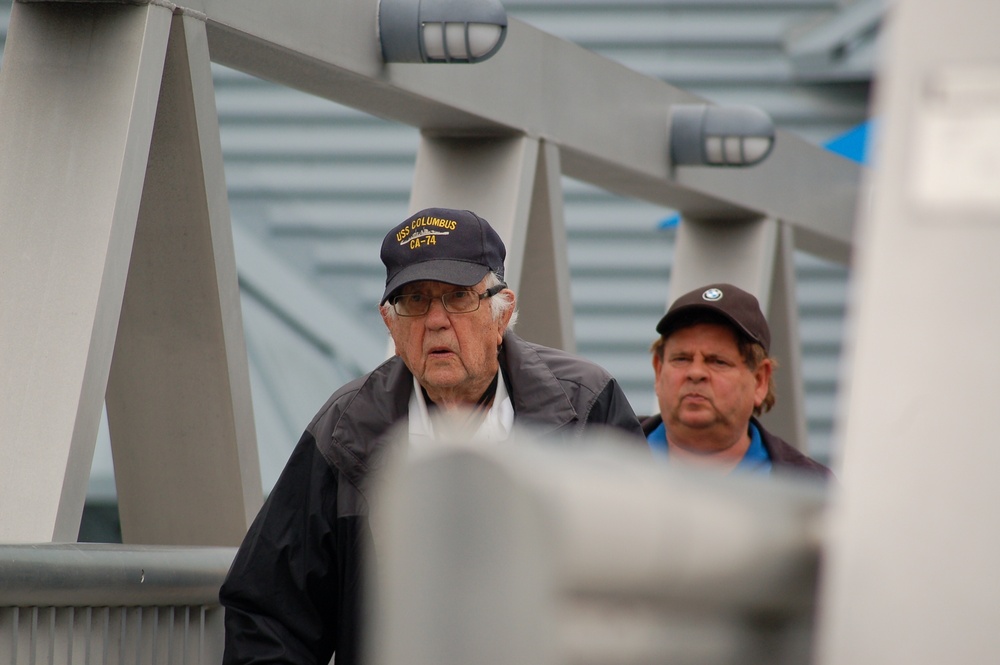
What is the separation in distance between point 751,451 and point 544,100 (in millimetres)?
3004

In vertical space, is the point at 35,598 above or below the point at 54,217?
below

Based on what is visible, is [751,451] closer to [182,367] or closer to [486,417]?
[486,417]

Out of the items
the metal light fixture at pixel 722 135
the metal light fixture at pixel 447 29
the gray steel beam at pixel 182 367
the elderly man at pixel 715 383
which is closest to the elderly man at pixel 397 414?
the elderly man at pixel 715 383

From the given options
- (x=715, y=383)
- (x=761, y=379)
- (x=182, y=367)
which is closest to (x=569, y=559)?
(x=715, y=383)

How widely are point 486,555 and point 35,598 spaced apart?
2.41 m

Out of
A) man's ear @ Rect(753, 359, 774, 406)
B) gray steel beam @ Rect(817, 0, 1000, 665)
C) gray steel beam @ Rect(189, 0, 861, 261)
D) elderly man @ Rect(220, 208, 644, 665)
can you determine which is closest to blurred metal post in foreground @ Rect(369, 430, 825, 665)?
gray steel beam @ Rect(817, 0, 1000, 665)

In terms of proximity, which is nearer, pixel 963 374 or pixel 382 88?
pixel 963 374

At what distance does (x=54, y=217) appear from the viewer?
4.07 metres

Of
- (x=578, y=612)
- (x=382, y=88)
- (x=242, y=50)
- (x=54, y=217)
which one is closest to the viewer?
(x=578, y=612)

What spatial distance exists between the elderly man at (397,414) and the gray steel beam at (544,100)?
180cm

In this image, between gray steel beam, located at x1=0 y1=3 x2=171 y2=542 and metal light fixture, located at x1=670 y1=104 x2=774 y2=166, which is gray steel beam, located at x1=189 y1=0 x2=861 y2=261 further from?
gray steel beam, located at x1=0 y1=3 x2=171 y2=542

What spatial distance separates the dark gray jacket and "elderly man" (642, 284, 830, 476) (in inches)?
44.1

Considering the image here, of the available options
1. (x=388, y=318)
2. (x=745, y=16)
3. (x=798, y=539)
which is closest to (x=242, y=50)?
(x=388, y=318)

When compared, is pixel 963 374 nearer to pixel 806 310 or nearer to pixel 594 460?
→ pixel 594 460
